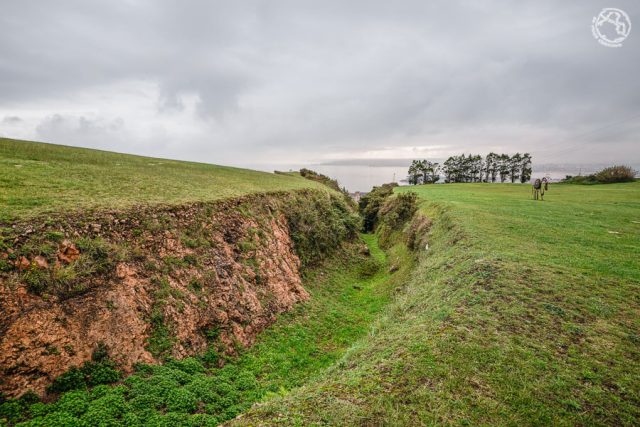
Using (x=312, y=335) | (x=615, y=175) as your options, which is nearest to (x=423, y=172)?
(x=615, y=175)

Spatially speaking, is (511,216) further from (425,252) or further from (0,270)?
(0,270)

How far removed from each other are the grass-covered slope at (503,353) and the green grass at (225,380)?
274 cm

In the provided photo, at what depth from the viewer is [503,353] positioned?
6.82 m

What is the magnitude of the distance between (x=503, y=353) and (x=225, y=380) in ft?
27.3

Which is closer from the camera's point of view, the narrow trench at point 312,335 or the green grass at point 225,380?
the green grass at point 225,380

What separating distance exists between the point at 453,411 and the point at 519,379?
5.94 feet

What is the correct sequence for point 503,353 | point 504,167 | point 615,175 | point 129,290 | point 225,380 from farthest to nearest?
point 504,167, point 615,175, point 129,290, point 225,380, point 503,353

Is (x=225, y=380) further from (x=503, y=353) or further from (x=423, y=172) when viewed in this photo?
(x=423, y=172)

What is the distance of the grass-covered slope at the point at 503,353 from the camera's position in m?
5.53

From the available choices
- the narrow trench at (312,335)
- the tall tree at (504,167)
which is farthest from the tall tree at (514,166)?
the narrow trench at (312,335)

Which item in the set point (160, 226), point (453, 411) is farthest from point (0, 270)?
point (453, 411)

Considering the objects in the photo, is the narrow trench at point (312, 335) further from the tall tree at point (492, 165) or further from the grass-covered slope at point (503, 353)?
the tall tree at point (492, 165)

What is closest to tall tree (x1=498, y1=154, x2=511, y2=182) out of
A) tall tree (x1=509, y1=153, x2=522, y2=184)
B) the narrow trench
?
tall tree (x1=509, y1=153, x2=522, y2=184)

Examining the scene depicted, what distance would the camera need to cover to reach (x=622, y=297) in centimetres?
887
